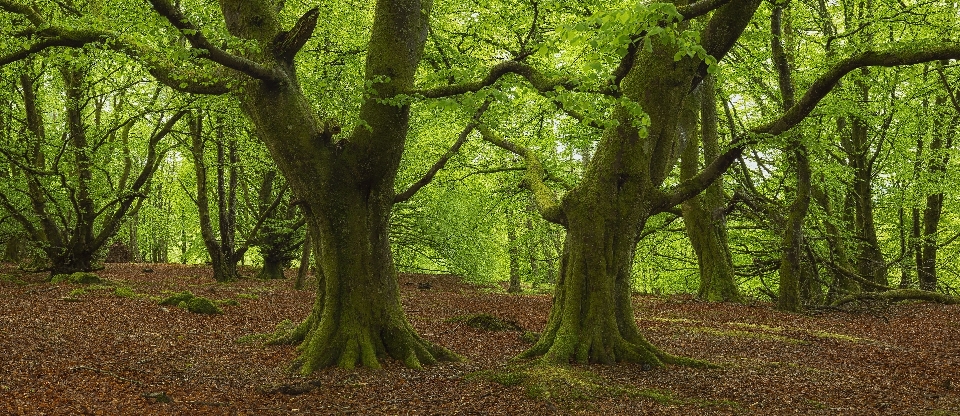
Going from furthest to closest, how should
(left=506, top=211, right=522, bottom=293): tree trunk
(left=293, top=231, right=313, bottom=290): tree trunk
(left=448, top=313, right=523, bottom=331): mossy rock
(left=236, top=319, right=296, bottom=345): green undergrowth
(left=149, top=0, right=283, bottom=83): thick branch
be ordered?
(left=506, top=211, right=522, bottom=293): tree trunk, (left=293, top=231, right=313, bottom=290): tree trunk, (left=448, top=313, right=523, bottom=331): mossy rock, (left=236, top=319, right=296, bottom=345): green undergrowth, (left=149, top=0, right=283, bottom=83): thick branch

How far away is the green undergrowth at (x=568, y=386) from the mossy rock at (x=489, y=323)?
15.6ft

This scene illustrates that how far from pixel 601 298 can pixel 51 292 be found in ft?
43.7

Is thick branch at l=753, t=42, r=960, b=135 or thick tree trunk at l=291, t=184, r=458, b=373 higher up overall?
thick branch at l=753, t=42, r=960, b=135

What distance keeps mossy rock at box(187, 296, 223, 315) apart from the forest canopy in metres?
3.99

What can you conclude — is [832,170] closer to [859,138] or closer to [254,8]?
[859,138]

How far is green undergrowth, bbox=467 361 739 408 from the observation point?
8141mm

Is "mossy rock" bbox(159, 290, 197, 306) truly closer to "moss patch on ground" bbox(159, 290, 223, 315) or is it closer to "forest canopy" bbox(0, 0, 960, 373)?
"moss patch on ground" bbox(159, 290, 223, 315)

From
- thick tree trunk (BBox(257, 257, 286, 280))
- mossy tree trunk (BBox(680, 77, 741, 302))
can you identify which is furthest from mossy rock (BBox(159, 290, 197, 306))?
mossy tree trunk (BBox(680, 77, 741, 302))

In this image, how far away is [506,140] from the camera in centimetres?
1638

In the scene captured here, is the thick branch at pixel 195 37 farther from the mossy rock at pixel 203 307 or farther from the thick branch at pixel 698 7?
the mossy rock at pixel 203 307

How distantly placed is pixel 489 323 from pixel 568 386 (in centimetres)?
618

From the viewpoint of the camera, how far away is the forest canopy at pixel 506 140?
9.51 meters

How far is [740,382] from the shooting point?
9.30m

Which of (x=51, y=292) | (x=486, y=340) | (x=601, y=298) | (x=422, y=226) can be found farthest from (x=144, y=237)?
(x=601, y=298)
